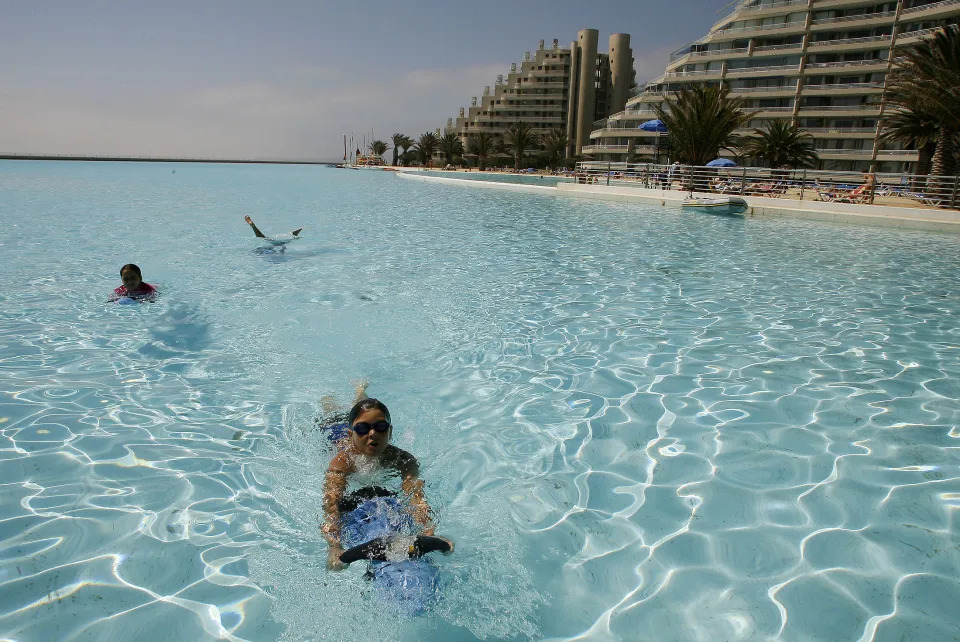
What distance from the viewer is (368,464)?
324cm

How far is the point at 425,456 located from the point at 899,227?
19136mm

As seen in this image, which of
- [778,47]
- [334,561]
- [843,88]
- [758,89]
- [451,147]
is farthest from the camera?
[451,147]

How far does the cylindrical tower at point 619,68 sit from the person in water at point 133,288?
90.5 meters

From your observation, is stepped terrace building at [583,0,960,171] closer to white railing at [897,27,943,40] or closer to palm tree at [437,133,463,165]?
white railing at [897,27,943,40]

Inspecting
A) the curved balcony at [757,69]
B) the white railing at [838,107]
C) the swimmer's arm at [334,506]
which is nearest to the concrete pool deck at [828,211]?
the swimmer's arm at [334,506]

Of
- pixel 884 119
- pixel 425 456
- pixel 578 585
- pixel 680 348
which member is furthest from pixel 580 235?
pixel 884 119

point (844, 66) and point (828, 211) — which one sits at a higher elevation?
point (844, 66)

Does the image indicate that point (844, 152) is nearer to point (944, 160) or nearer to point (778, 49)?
point (778, 49)

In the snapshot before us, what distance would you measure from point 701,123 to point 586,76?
208ft

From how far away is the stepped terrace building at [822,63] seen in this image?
4366cm

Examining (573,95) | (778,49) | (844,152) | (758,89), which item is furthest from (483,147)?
(844,152)

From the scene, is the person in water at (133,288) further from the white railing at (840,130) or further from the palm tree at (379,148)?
the palm tree at (379,148)

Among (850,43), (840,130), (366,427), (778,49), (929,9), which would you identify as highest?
(929,9)

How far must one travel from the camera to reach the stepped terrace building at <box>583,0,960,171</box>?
43656mm
